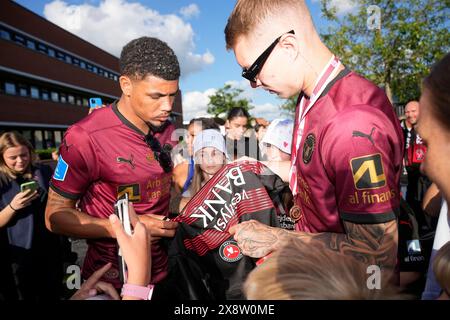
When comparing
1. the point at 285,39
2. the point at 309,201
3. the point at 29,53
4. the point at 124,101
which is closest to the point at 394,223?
the point at 309,201

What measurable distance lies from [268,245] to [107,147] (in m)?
1.36

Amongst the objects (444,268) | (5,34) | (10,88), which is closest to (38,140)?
(10,88)

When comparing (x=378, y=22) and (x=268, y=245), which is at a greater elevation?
(x=378, y=22)

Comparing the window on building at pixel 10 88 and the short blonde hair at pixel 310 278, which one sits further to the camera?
the window on building at pixel 10 88

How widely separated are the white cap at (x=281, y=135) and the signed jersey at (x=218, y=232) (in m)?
1.35

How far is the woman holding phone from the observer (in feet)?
10.8

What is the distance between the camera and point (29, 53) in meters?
26.4

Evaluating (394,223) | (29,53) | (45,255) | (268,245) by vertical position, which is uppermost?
(29,53)

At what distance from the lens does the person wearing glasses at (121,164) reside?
210 centimetres

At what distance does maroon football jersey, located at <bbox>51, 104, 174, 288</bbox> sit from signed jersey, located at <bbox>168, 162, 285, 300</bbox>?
1.35ft

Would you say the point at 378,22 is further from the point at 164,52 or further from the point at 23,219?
the point at 23,219

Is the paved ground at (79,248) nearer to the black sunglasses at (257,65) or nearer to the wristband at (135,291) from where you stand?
the wristband at (135,291)

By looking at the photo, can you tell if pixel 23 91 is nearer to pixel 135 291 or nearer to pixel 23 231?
pixel 23 231

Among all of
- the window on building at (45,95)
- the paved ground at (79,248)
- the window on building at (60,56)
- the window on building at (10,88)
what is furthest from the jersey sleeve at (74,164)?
the window on building at (60,56)
